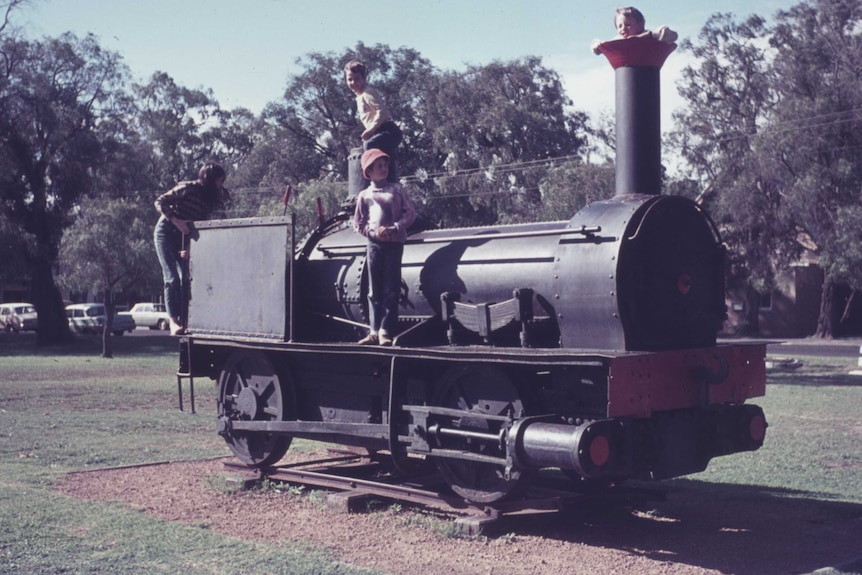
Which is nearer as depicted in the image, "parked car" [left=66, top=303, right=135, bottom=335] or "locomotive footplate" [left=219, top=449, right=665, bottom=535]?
"locomotive footplate" [left=219, top=449, right=665, bottom=535]

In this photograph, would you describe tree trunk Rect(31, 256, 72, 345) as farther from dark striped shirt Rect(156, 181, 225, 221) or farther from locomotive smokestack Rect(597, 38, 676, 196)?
locomotive smokestack Rect(597, 38, 676, 196)

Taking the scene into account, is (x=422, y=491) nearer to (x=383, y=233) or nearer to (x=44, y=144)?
(x=383, y=233)

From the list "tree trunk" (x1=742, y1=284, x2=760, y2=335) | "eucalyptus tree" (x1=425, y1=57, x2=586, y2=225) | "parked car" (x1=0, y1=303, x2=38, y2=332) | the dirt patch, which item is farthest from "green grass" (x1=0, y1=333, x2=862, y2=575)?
"parked car" (x1=0, y1=303, x2=38, y2=332)

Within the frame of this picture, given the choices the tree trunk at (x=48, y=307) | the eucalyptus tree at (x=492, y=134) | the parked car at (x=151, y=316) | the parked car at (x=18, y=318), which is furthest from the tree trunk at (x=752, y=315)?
the parked car at (x=18, y=318)

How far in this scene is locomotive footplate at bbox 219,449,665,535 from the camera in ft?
25.6

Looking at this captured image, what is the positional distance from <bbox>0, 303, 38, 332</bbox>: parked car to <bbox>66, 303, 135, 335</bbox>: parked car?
407 cm

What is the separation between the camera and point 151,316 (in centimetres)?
5644

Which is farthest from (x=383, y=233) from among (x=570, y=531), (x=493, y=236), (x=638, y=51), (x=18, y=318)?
(x=18, y=318)

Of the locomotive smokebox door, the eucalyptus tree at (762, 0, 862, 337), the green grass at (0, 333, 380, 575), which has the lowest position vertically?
the green grass at (0, 333, 380, 575)

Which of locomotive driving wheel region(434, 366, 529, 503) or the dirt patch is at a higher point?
locomotive driving wheel region(434, 366, 529, 503)

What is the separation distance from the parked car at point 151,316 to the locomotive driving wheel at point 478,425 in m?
49.5

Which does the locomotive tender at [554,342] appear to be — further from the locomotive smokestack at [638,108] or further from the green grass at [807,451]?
the green grass at [807,451]

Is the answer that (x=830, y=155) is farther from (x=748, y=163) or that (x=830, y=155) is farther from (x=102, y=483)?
(x=102, y=483)

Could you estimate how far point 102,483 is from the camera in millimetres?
9867
